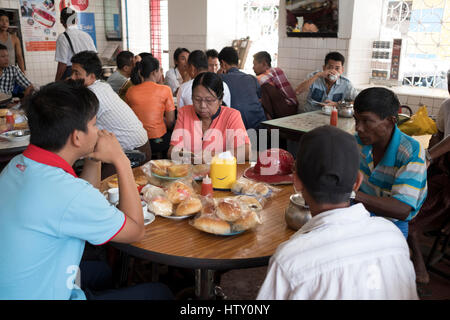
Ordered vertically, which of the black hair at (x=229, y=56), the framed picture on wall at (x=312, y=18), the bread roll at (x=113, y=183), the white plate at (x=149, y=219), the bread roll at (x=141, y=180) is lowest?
the white plate at (x=149, y=219)

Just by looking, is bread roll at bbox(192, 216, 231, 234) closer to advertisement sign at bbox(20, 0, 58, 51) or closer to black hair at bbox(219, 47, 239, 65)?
black hair at bbox(219, 47, 239, 65)

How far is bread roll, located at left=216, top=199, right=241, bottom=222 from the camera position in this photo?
1.55 meters

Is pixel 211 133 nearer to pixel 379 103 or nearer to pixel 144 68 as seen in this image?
pixel 379 103

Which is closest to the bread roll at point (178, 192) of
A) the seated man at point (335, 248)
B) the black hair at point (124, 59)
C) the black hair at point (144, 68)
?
the seated man at point (335, 248)

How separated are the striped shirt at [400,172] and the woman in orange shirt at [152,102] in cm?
256

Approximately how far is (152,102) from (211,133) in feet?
4.89

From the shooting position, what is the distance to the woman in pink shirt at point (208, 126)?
2.63 metres

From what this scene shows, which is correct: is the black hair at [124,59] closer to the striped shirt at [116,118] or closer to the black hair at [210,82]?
the striped shirt at [116,118]

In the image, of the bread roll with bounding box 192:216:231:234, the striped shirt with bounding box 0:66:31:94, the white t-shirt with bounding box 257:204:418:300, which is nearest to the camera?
the white t-shirt with bounding box 257:204:418:300

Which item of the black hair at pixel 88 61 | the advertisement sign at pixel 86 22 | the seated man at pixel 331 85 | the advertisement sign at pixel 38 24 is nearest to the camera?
the black hair at pixel 88 61

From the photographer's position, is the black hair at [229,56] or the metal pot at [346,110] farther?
the black hair at [229,56]

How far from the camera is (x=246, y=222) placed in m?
1.54

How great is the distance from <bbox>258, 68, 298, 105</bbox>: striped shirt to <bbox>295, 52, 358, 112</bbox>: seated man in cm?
40

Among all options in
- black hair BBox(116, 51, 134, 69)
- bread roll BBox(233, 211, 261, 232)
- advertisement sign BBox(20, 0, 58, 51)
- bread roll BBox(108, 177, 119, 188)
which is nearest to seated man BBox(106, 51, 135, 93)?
black hair BBox(116, 51, 134, 69)
